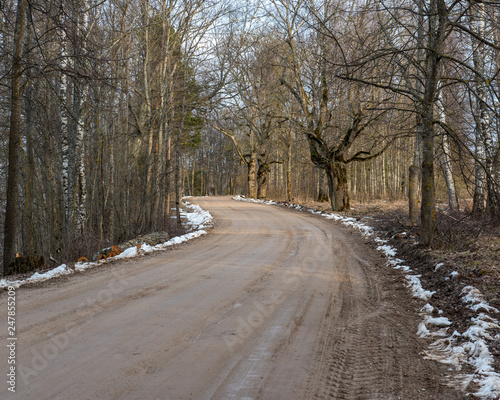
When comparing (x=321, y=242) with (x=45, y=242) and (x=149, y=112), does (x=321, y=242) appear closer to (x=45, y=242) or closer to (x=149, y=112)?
(x=149, y=112)

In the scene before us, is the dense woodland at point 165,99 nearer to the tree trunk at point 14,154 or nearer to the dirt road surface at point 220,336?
the tree trunk at point 14,154

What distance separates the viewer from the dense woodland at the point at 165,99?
27.0ft

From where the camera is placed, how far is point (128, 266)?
7.92 meters

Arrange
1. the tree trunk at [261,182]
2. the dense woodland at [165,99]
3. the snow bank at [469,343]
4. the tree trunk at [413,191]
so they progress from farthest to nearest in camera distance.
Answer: the tree trunk at [261,182], the tree trunk at [413,191], the dense woodland at [165,99], the snow bank at [469,343]

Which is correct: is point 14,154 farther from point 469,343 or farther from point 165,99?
point 469,343

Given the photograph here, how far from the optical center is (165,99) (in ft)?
48.5

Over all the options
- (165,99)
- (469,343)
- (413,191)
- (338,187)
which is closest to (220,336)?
(469,343)

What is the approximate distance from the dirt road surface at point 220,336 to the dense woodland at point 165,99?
3524mm

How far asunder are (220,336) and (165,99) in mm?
12145

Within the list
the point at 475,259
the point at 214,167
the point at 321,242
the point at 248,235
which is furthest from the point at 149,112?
the point at 214,167

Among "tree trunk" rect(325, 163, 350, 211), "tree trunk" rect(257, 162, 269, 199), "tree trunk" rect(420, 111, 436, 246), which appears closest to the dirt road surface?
"tree trunk" rect(420, 111, 436, 246)

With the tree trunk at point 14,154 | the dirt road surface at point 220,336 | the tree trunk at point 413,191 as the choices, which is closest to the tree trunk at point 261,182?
the tree trunk at point 413,191

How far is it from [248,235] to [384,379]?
977 centimetres

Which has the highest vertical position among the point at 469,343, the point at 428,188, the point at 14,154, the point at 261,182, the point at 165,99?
the point at 165,99
